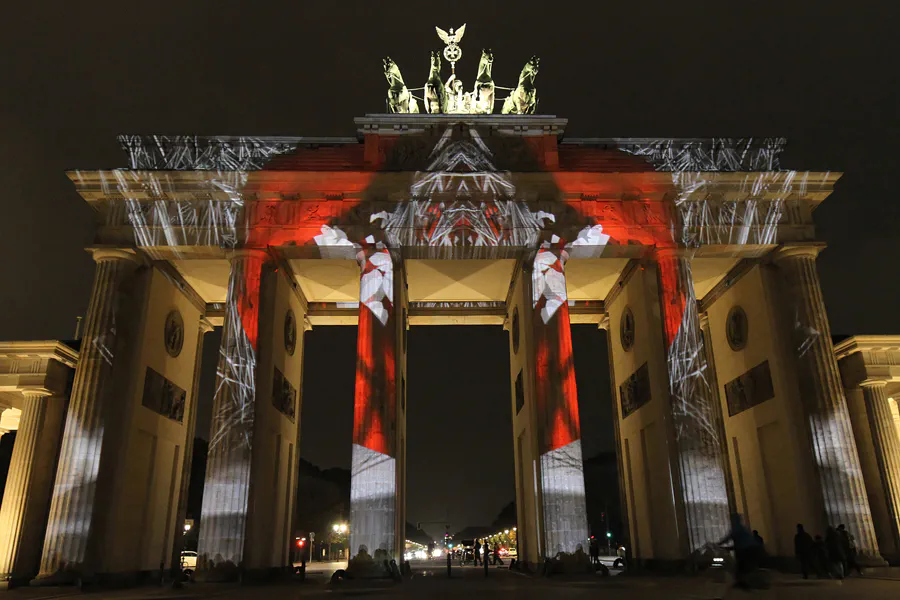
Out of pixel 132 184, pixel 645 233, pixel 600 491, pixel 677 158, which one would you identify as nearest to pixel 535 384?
pixel 645 233

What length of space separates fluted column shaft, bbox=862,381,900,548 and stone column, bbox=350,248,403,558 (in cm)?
1635

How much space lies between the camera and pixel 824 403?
20766 mm

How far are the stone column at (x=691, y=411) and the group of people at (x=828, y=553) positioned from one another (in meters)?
2.33

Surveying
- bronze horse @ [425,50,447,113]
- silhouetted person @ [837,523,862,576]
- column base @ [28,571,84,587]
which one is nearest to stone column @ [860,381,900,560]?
silhouetted person @ [837,523,862,576]

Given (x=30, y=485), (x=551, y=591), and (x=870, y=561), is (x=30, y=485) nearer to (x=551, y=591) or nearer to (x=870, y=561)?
(x=551, y=591)

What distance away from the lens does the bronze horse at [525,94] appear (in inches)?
966

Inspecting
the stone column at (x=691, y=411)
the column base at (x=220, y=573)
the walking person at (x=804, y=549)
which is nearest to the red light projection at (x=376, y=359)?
the column base at (x=220, y=573)

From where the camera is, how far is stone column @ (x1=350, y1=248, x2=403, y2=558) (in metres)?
19.1

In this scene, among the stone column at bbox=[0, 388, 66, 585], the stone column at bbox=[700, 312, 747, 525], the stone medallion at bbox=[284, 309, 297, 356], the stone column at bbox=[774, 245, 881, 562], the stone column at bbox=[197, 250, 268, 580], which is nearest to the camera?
the stone column at bbox=[197, 250, 268, 580]

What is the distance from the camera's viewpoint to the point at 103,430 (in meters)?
19.9

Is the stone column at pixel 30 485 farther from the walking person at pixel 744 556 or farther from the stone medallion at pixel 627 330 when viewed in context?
the walking person at pixel 744 556

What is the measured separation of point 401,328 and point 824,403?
14190 millimetres

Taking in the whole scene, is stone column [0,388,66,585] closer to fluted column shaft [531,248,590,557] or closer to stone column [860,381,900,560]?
fluted column shaft [531,248,590,557]

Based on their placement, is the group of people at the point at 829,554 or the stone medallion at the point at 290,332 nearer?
the group of people at the point at 829,554
